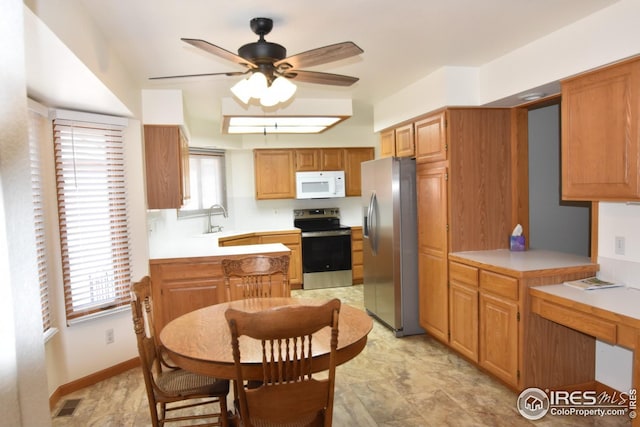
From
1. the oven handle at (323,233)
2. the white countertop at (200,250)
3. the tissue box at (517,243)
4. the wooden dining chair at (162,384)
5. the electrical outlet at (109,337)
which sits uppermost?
the tissue box at (517,243)

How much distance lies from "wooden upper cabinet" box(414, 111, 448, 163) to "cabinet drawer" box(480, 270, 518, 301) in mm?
1049

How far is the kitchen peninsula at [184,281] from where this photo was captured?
354cm

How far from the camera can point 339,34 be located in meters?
2.52

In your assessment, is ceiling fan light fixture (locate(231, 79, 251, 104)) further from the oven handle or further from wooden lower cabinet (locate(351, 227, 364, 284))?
wooden lower cabinet (locate(351, 227, 364, 284))

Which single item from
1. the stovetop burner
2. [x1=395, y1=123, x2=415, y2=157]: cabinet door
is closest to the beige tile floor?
[x1=395, y1=123, x2=415, y2=157]: cabinet door

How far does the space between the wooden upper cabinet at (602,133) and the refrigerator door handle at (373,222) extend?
1.83 meters

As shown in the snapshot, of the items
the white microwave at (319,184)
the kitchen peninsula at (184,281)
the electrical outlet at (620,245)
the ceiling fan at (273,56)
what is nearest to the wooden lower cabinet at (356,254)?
the white microwave at (319,184)

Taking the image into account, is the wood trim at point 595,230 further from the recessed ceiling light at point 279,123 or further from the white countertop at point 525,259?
the recessed ceiling light at point 279,123

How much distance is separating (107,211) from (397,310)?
272 centimetres

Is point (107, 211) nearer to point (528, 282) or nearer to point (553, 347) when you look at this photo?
point (528, 282)

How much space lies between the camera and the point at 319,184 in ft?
19.5

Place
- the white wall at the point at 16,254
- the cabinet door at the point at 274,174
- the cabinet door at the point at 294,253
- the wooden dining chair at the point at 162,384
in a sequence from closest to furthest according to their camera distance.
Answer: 1. the white wall at the point at 16,254
2. the wooden dining chair at the point at 162,384
3. the cabinet door at the point at 294,253
4. the cabinet door at the point at 274,174

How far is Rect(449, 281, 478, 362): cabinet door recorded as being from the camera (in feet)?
10.1

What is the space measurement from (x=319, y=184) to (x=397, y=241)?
91.5 inches
